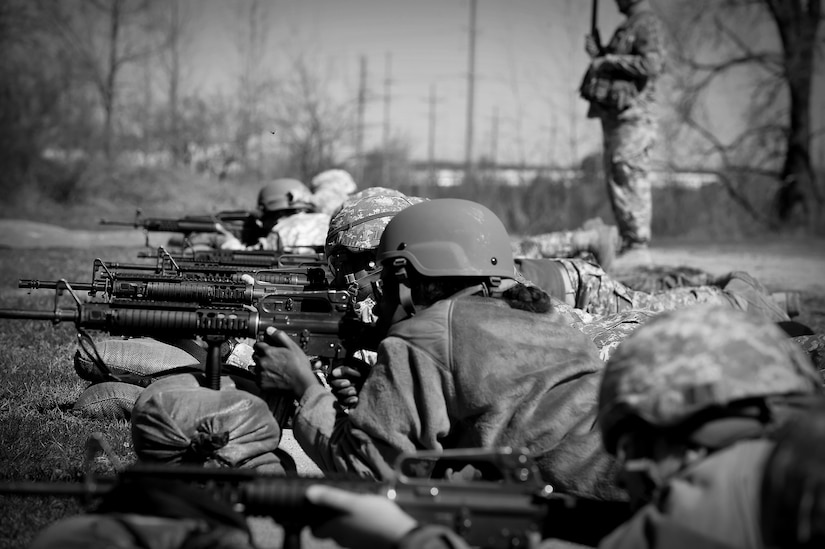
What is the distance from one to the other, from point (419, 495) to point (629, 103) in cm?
1031

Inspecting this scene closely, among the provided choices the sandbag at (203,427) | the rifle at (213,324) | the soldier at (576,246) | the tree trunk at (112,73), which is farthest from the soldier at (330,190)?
the tree trunk at (112,73)

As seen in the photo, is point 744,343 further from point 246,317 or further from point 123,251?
point 123,251

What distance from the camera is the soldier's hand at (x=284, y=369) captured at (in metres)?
3.55

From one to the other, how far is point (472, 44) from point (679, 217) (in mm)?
11769

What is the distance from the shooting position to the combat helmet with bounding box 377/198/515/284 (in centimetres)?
366

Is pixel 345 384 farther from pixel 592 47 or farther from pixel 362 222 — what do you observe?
pixel 592 47

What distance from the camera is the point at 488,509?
2.45m

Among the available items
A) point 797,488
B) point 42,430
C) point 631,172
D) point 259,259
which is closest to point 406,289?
point 797,488

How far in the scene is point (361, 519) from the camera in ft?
7.90

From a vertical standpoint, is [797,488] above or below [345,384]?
above

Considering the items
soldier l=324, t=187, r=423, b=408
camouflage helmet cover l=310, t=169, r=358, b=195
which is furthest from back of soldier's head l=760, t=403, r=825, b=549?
camouflage helmet cover l=310, t=169, r=358, b=195

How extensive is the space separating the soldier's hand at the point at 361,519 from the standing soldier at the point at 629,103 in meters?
10.1

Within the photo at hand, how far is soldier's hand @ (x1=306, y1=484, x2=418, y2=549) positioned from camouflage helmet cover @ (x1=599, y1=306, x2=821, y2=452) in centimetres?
68

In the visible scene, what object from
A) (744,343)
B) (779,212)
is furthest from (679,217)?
(744,343)
